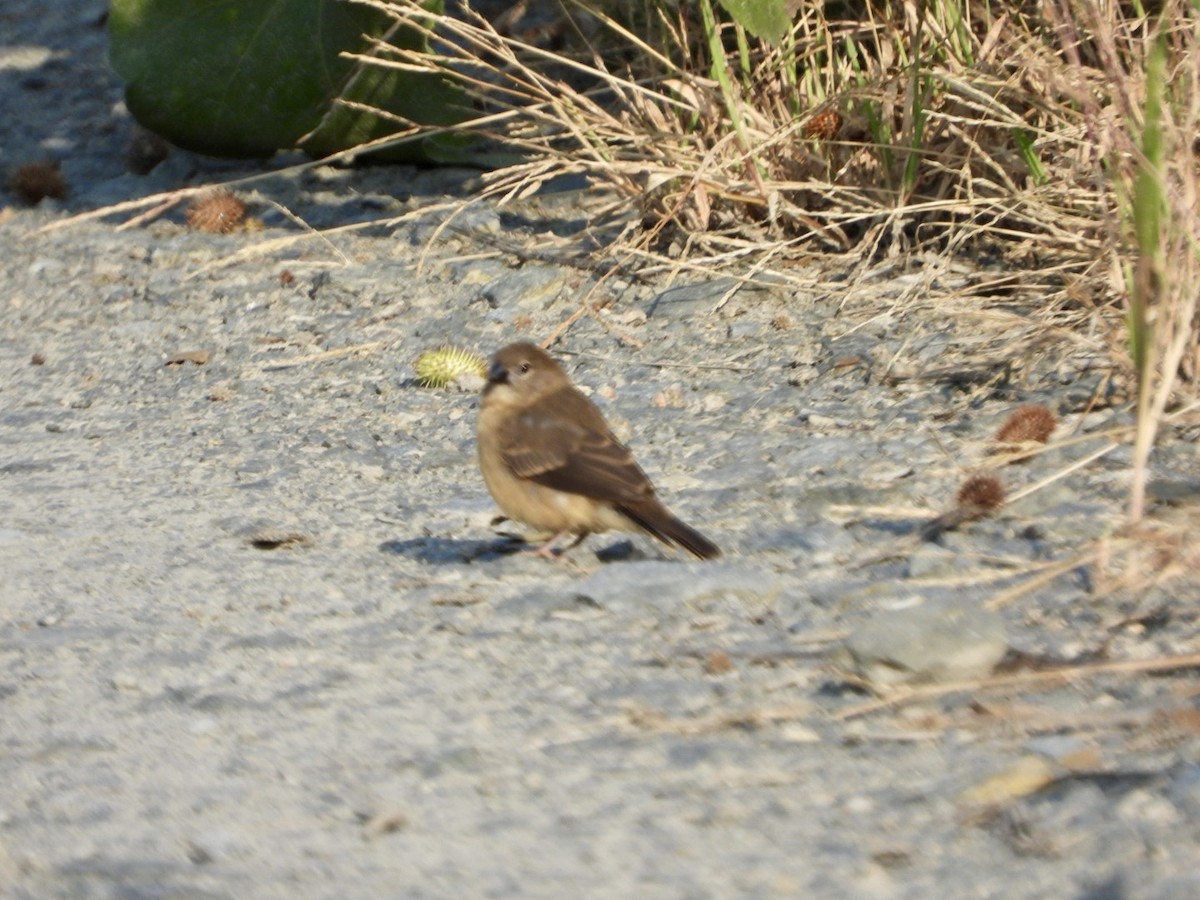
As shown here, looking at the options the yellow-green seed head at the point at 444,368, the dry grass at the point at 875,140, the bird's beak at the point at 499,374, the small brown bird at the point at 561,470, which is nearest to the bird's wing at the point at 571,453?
the small brown bird at the point at 561,470

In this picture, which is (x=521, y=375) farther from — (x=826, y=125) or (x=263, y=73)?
(x=263, y=73)

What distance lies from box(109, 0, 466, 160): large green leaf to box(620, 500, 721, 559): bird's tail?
140 inches

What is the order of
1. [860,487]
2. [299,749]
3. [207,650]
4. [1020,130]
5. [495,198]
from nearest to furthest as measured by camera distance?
[299,749] < [207,650] < [860,487] < [1020,130] < [495,198]

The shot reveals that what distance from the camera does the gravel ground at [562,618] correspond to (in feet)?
9.00

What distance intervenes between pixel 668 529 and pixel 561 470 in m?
0.47

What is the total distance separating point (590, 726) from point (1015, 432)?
1879mm

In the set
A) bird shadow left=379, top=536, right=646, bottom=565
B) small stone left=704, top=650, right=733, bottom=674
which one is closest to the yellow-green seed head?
bird shadow left=379, top=536, right=646, bottom=565

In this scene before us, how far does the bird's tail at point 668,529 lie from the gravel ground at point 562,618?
0.06 metres

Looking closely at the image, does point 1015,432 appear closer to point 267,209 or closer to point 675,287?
point 675,287

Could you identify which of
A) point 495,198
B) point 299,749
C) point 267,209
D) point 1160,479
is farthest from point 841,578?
point 267,209

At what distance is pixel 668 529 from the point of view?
4.18m

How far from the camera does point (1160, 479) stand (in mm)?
4293

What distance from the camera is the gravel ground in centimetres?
274

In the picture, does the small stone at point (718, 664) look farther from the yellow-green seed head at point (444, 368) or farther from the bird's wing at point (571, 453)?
the yellow-green seed head at point (444, 368)
